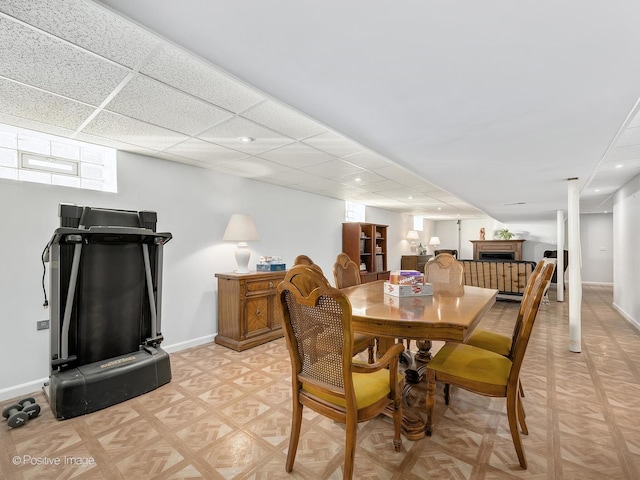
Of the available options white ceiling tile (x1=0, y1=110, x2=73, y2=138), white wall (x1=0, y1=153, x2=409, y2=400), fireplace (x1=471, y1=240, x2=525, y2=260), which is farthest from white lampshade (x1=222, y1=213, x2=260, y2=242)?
fireplace (x1=471, y1=240, x2=525, y2=260)

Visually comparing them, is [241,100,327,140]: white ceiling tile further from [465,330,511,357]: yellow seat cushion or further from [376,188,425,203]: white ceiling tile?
[376,188,425,203]: white ceiling tile

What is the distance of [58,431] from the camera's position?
2059 mm

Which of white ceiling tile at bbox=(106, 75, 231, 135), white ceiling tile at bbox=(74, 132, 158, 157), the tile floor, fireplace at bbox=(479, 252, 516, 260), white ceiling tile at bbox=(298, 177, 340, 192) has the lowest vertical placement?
the tile floor

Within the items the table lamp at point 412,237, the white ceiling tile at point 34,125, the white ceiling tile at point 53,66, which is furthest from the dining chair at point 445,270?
the table lamp at point 412,237

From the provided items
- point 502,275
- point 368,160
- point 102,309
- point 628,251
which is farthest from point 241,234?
point 628,251

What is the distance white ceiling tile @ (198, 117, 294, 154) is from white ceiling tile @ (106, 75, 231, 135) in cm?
11

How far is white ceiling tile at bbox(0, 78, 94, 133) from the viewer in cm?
194

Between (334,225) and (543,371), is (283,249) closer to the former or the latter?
(334,225)

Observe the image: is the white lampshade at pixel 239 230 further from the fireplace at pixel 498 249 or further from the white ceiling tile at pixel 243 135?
the fireplace at pixel 498 249

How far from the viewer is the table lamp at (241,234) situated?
12.6 feet

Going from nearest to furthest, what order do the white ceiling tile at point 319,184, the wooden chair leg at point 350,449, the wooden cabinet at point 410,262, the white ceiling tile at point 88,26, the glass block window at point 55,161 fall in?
the white ceiling tile at point 88,26 → the wooden chair leg at point 350,449 → the glass block window at point 55,161 → the white ceiling tile at point 319,184 → the wooden cabinet at point 410,262

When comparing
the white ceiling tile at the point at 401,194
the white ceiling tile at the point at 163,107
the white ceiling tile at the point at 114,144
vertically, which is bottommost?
the white ceiling tile at the point at 401,194

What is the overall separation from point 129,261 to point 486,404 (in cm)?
326

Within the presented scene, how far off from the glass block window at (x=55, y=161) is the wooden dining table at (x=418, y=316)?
2.89 metres
